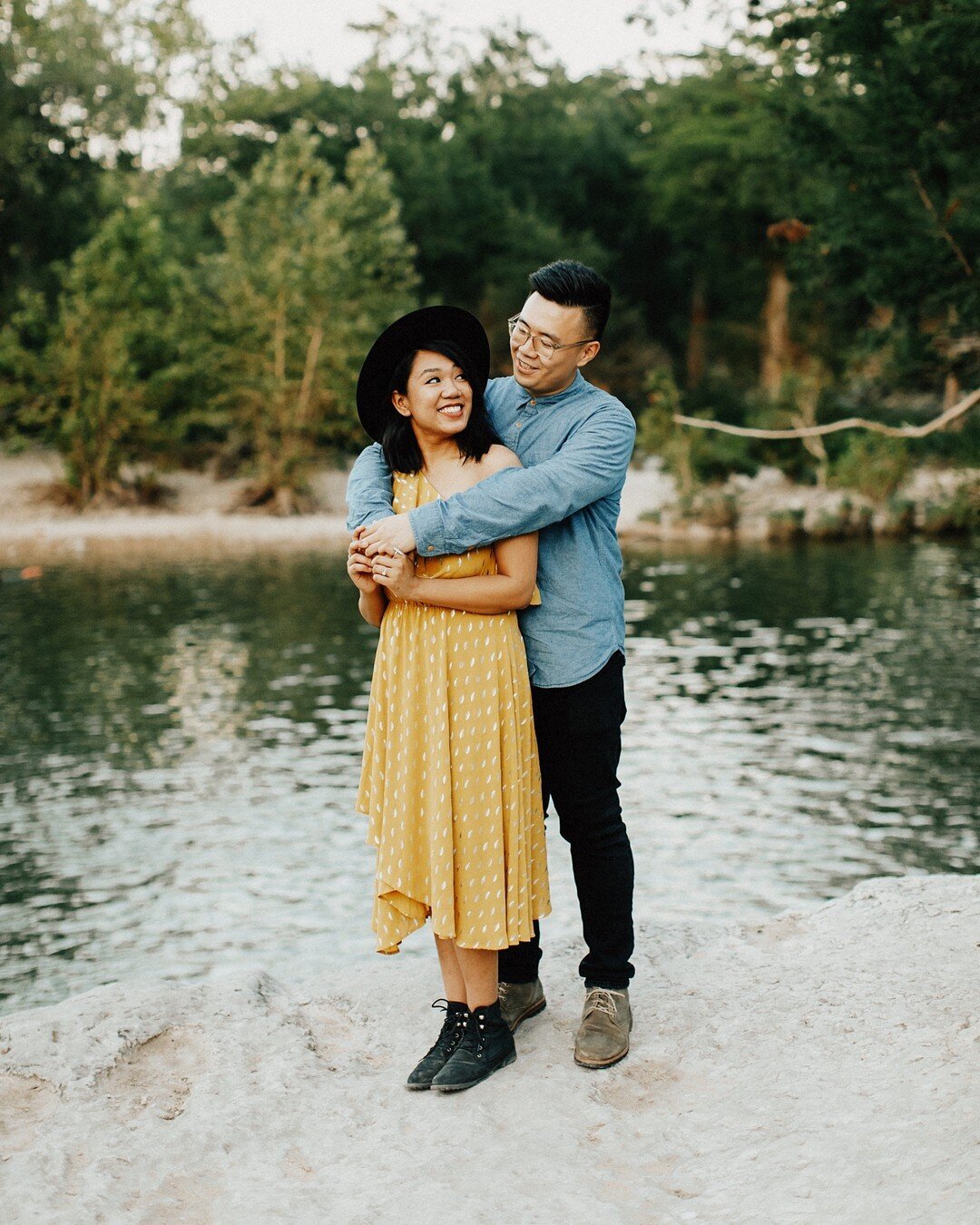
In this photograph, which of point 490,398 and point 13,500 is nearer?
point 490,398

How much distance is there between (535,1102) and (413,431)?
63.1 inches

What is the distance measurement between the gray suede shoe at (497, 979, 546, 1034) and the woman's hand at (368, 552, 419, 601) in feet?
3.70

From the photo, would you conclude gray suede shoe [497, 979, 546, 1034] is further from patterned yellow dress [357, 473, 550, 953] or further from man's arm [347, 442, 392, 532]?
man's arm [347, 442, 392, 532]

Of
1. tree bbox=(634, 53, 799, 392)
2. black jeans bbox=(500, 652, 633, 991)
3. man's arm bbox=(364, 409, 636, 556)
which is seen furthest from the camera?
tree bbox=(634, 53, 799, 392)

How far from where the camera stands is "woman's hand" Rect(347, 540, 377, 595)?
10.1 feet

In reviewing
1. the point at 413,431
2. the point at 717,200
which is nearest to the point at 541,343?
the point at 413,431

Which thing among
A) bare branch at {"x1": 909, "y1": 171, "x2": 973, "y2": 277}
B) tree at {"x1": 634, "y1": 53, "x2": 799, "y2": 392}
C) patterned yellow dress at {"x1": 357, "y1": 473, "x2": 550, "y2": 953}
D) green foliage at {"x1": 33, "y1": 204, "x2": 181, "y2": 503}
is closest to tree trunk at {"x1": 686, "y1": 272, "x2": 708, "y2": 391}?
tree at {"x1": 634, "y1": 53, "x2": 799, "y2": 392}

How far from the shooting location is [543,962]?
3.97 m

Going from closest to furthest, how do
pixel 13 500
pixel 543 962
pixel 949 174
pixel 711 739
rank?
pixel 543 962, pixel 711 739, pixel 949 174, pixel 13 500

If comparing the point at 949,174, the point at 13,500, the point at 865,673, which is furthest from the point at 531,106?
the point at 865,673

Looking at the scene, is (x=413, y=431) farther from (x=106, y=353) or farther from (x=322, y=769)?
(x=106, y=353)

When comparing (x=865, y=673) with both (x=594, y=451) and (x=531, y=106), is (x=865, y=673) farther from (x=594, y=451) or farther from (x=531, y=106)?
(x=531, y=106)

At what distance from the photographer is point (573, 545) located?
128 inches

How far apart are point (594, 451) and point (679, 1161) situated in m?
1.56
